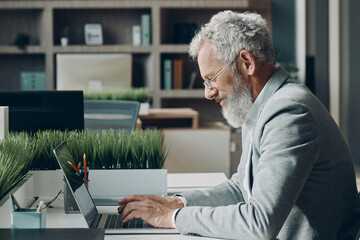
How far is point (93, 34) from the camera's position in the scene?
20.7 ft

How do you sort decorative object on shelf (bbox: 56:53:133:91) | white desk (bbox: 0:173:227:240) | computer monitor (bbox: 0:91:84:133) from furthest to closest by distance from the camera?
1. decorative object on shelf (bbox: 56:53:133:91)
2. computer monitor (bbox: 0:91:84:133)
3. white desk (bbox: 0:173:227:240)

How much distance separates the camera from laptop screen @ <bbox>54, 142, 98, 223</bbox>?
1434 mm

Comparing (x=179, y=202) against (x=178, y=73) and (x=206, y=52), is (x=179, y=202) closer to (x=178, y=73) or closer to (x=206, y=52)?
(x=206, y=52)

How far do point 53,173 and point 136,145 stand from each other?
11.3 inches

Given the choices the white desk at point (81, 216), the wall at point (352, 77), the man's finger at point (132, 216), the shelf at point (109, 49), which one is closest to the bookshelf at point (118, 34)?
the shelf at point (109, 49)

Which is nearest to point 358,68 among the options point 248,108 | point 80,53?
point 80,53

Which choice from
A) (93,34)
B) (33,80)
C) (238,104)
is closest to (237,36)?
(238,104)

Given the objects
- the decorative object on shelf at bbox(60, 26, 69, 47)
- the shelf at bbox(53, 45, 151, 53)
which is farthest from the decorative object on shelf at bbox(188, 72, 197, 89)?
the decorative object on shelf at bbox(60, 26, 69, 47)

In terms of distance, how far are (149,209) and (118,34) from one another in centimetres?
521

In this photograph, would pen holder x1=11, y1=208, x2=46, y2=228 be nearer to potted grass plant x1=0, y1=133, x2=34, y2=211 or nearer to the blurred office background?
potted grass plant x1=0, y1=133, x2=34, y2=211

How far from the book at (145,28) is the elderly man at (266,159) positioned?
4.57 m

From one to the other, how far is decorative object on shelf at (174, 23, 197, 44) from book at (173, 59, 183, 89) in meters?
0.26

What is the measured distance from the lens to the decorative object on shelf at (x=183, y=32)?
6.28 meters

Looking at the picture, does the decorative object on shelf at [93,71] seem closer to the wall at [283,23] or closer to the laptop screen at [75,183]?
the wall at [283,23]
